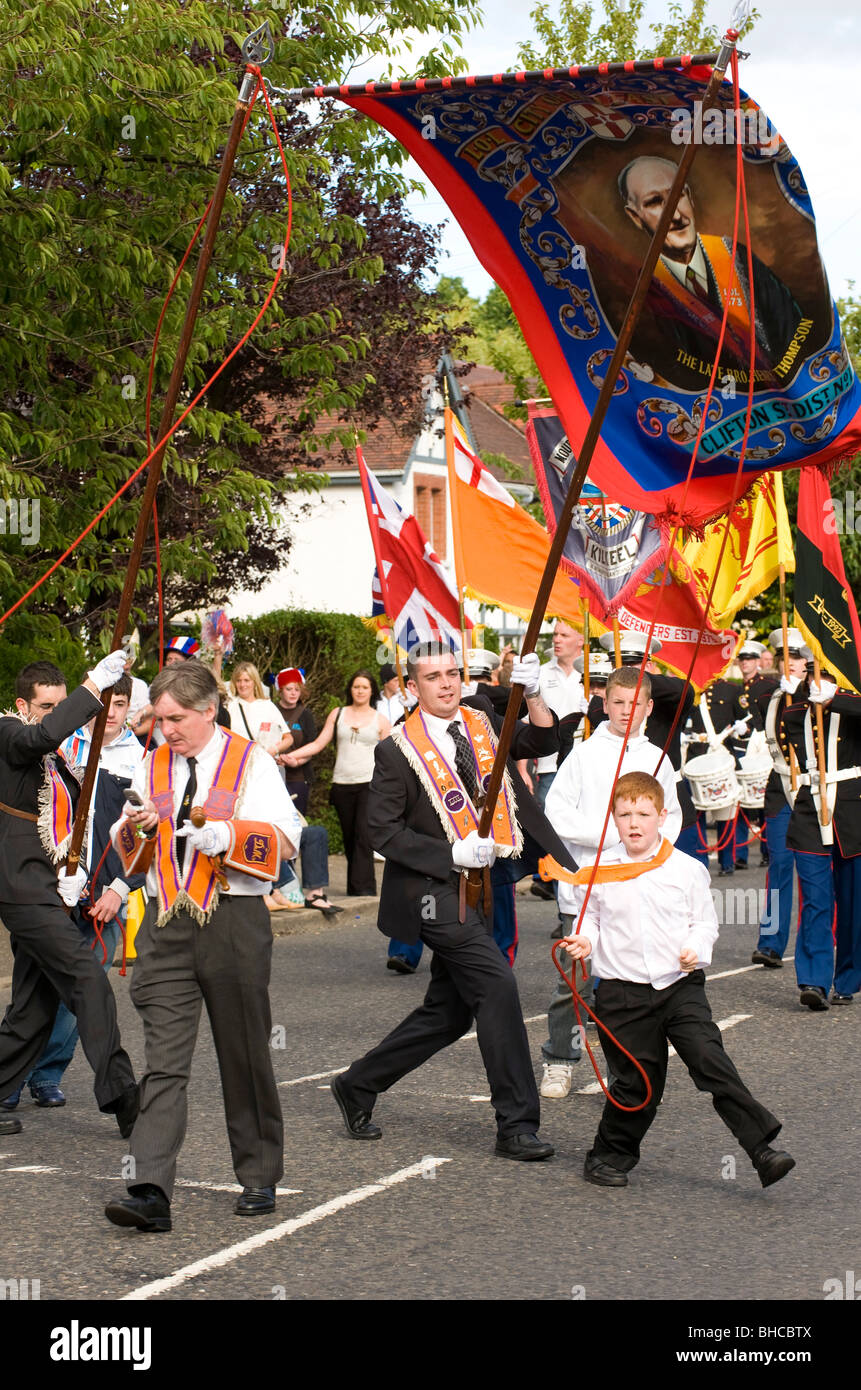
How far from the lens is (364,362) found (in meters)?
17.2

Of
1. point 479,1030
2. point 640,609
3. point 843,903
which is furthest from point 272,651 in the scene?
point 479,1030

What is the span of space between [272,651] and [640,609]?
25.3ft

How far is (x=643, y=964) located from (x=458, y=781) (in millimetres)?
1167

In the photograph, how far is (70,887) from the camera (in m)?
7.05

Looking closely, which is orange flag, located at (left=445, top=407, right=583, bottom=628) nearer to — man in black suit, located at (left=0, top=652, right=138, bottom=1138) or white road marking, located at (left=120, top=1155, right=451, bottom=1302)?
man in black suit, located at (left=0, top=652, right=138, bottom=1138)

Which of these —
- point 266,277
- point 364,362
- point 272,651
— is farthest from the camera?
point 272,651

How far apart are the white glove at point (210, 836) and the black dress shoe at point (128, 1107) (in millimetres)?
1528

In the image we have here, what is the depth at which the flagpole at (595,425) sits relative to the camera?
18.2 feet

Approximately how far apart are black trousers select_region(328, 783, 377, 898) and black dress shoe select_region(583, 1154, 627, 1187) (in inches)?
317

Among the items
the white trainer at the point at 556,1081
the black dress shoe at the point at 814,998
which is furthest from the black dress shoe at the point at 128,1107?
the black dress shoe at the point at 814,998

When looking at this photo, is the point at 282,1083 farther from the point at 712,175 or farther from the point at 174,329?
the point at 174,329

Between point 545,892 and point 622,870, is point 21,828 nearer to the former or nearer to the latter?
point 622,870

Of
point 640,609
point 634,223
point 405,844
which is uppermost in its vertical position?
point 634,223

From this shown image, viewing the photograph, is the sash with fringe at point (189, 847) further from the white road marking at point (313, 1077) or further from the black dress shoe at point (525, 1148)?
the white road marking at point (313, 1077)
